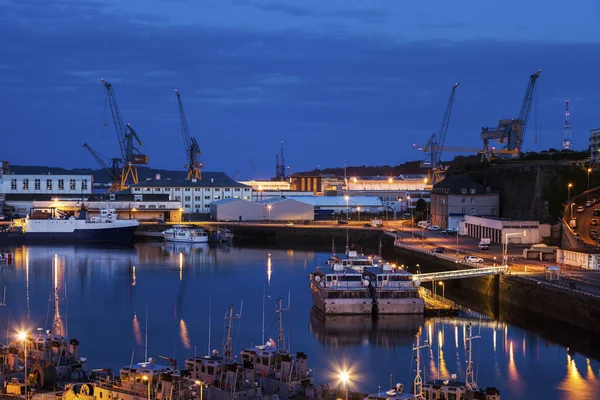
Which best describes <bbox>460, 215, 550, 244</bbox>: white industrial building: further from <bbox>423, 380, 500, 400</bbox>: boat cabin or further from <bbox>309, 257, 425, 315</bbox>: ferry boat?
<bbox>423, 380, 500, 400</bbox>: boat cabin

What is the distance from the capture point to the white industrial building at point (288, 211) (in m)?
59.0

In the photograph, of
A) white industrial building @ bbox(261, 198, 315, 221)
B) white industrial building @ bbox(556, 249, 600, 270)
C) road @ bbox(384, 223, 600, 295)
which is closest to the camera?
road @ bbox(384, 223, 600, 295)

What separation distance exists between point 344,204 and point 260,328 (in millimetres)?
44317

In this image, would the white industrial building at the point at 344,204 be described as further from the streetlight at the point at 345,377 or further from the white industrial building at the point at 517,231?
the streetlight at the point at 345,377

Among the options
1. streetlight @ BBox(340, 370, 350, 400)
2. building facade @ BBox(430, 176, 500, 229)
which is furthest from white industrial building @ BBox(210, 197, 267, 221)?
streetlight @ BBox(340, 370, 350, 400)

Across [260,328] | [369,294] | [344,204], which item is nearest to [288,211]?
[344,204]

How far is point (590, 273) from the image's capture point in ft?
86.7

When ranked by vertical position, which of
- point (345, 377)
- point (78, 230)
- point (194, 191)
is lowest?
point (345, 377)

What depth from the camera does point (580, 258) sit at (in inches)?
1109

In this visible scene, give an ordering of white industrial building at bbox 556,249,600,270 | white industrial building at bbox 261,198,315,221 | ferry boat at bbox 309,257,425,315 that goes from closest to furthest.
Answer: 1. ferry boat at bbox 309,257,425,315
2. white industrial building at bbox 556,249,600,270
3. white industrial building at bbox 261,198,315,221

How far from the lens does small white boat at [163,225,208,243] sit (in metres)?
49.2

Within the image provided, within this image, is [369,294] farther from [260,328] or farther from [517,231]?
[517,231]

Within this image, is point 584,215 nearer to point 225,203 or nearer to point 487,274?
point 487,274

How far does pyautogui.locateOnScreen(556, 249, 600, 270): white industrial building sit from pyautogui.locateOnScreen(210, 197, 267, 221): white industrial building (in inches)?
1221
